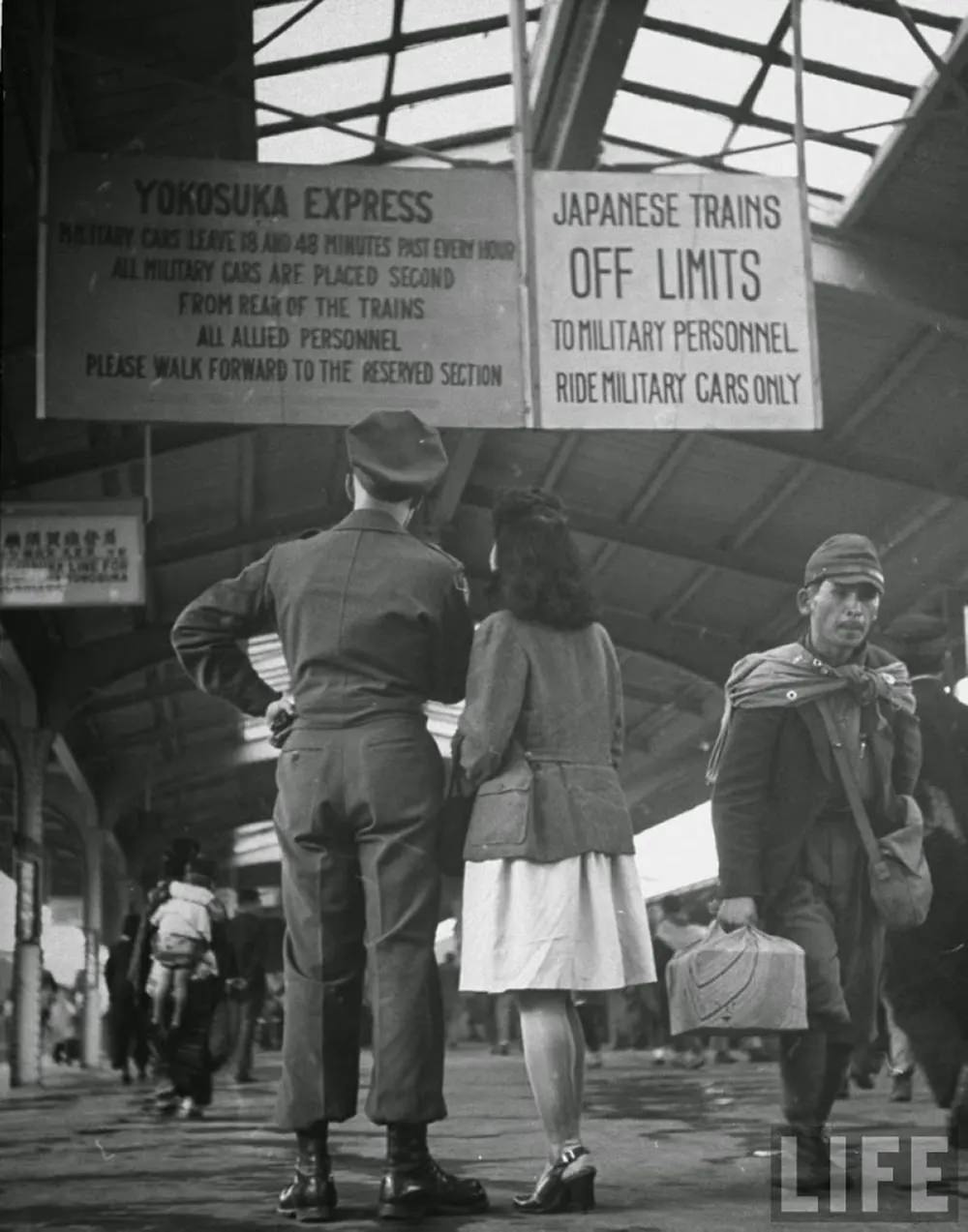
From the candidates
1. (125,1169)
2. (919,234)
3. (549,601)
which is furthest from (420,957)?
(919,234)

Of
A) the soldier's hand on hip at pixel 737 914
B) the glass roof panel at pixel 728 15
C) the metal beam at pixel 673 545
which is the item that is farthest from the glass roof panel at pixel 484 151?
the soldier's hand on hip at pixel 737 914

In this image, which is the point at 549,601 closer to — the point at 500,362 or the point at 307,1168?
the point at 307,1168

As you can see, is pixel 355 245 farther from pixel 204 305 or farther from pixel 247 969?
pixel 247 969

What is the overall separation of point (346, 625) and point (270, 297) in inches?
85.1

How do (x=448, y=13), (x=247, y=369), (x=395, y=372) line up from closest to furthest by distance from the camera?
(x=247, y=369) → (x=395, y=372) → (x=448, y=13)

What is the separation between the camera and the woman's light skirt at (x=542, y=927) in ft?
11.4

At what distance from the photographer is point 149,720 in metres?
19.2

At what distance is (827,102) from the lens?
7.61 m

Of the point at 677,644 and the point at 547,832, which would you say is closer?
the point at 547,832

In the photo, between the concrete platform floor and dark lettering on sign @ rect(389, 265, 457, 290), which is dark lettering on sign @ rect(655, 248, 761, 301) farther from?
the concrete platform floor

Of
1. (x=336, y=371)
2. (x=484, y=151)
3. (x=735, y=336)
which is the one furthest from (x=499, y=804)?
(x=484, y=151)

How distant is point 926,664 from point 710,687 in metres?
10.8

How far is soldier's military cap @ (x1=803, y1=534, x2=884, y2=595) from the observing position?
389 cm

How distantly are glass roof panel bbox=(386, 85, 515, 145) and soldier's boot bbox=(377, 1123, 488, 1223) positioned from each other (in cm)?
524
